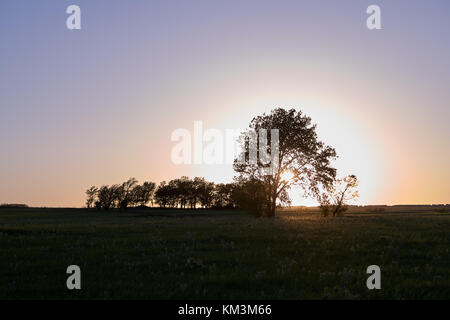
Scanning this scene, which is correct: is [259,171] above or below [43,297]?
above

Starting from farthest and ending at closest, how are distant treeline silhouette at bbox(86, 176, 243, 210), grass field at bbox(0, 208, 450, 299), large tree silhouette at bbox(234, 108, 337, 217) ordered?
distant treeline silhouette at bbox(86, 176, 243, 210), large tree silhouette at bbox(234, 108, 337, 217), grass field at bbox(0, 208, 450, 299)

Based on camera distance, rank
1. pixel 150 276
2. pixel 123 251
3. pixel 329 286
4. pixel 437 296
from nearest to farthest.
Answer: pixel 437 296
pixel 329 286
pixel 150 276
pixel 123 251

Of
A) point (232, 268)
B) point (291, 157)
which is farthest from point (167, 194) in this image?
point (232, 268)

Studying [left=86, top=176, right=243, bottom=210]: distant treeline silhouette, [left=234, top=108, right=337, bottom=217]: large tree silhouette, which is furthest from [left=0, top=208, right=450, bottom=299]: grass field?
[left=86, top=176, right=243, bottom=210]: distant treeline silhouette

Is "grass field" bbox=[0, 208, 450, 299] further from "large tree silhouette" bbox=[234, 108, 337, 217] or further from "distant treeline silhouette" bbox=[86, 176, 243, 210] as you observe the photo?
"distant treeline silhouette" bbox=[86, 176, 243, 210]

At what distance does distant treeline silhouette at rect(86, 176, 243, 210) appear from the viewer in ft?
528

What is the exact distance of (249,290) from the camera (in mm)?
9883

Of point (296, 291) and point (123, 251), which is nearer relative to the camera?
point (296, 291)

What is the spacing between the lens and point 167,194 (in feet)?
583

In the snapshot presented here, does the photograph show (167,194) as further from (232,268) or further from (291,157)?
(232,268)

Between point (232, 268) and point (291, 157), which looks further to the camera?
point (291, 157)

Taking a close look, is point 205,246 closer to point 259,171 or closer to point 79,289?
point 79,289
